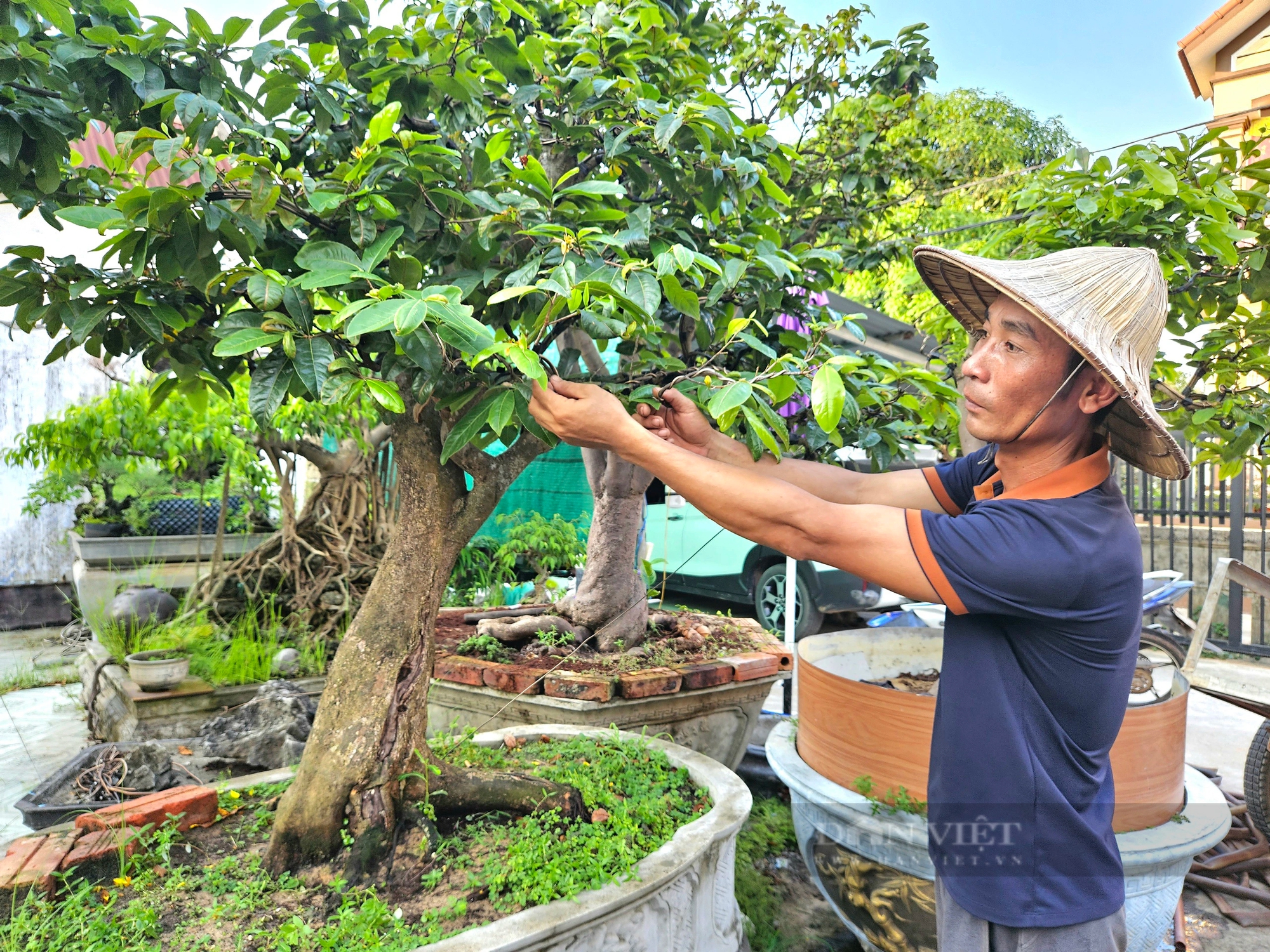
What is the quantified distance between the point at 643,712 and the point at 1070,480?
1.90 metres

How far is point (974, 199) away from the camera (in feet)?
37.4

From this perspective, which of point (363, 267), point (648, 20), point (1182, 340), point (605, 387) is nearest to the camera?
point (363, 267)

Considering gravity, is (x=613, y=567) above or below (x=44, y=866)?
above

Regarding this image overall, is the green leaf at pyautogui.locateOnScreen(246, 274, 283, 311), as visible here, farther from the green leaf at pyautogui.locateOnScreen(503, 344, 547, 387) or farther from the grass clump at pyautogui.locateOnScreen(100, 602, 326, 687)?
the grass clump at pyautogui.locateOnScreen(100, 602, 326, 687)

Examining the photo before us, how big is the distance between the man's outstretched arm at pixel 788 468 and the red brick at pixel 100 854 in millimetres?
1597

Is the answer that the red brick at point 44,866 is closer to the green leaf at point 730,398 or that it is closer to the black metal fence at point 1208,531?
the green leaf at point 730,398

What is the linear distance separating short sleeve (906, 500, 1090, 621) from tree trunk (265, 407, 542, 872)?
1.14m

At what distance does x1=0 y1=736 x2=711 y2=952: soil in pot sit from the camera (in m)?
1.67

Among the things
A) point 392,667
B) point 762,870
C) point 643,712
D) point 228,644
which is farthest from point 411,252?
point 228,644

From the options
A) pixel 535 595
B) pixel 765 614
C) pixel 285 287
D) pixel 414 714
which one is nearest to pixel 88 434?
pixel 535 595

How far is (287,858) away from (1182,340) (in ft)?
9.59

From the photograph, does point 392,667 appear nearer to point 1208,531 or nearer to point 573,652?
point 573,652

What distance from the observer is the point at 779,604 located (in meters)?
6.57

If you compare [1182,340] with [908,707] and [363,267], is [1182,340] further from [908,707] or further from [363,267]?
[363,267]
